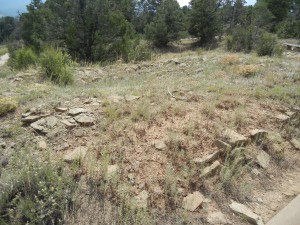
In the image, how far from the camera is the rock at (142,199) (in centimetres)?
219

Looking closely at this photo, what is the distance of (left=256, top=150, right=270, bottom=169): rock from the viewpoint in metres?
2.94

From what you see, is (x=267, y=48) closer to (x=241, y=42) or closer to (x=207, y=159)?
(x=241, y=42)

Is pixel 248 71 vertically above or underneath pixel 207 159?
above

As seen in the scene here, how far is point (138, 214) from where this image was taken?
2064 mm

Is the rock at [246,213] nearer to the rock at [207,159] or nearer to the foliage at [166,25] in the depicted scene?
the rock at [207,159]

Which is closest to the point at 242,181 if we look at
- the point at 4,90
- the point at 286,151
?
the point at 286,151

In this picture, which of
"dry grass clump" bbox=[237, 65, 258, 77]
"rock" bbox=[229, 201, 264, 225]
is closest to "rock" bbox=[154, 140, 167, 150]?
"rock" bbox=[229, 201, 264, 225]

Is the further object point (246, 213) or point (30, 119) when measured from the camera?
point (30, 119)

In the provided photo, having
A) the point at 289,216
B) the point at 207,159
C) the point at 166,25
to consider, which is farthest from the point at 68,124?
the point at 166,25

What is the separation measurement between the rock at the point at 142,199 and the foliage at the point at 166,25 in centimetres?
1565

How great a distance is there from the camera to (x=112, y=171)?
239 cm

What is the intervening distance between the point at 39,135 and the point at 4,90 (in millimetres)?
1552

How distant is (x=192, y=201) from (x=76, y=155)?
111cm

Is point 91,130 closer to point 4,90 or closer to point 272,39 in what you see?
point 4,90
